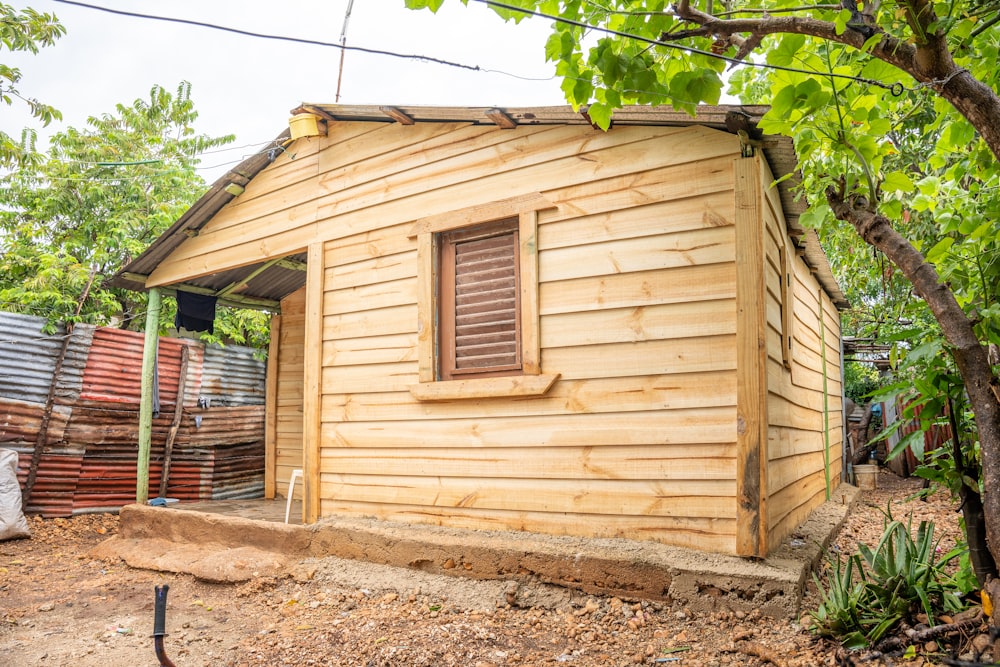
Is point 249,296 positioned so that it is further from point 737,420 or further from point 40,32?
point 737,420

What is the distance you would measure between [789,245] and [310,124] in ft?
15.3

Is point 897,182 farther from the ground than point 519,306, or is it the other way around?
point 897,182

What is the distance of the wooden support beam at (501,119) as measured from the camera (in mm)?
5040

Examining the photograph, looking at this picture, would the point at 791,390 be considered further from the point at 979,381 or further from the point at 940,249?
the point at 940,249

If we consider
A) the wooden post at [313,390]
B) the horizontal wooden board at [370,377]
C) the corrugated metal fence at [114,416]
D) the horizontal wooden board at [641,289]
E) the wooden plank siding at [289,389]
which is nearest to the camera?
the horizontal wooden board at [641,289]

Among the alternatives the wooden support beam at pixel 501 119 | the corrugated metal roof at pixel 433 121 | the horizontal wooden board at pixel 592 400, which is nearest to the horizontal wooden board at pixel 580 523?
the horizontal wooden board at pixel 592 400

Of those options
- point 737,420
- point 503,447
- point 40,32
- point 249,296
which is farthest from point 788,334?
point 40,32

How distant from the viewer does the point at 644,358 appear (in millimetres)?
4457

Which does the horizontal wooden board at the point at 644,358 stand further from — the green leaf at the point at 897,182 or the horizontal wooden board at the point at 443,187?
the green leaf at the point at 897,182

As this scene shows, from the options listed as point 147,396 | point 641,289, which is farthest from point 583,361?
point 147,396

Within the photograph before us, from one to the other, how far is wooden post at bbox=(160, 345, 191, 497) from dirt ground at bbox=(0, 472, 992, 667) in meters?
3.15

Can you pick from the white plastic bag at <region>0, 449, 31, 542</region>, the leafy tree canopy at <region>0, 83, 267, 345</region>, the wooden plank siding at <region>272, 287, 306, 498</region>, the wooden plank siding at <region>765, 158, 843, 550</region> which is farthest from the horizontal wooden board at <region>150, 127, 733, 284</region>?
the leafy tree canopy at <region>0, 83, 267, 345</region>

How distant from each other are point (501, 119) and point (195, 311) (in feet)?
17.4

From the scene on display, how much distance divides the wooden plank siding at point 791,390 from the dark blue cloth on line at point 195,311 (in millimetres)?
6848
